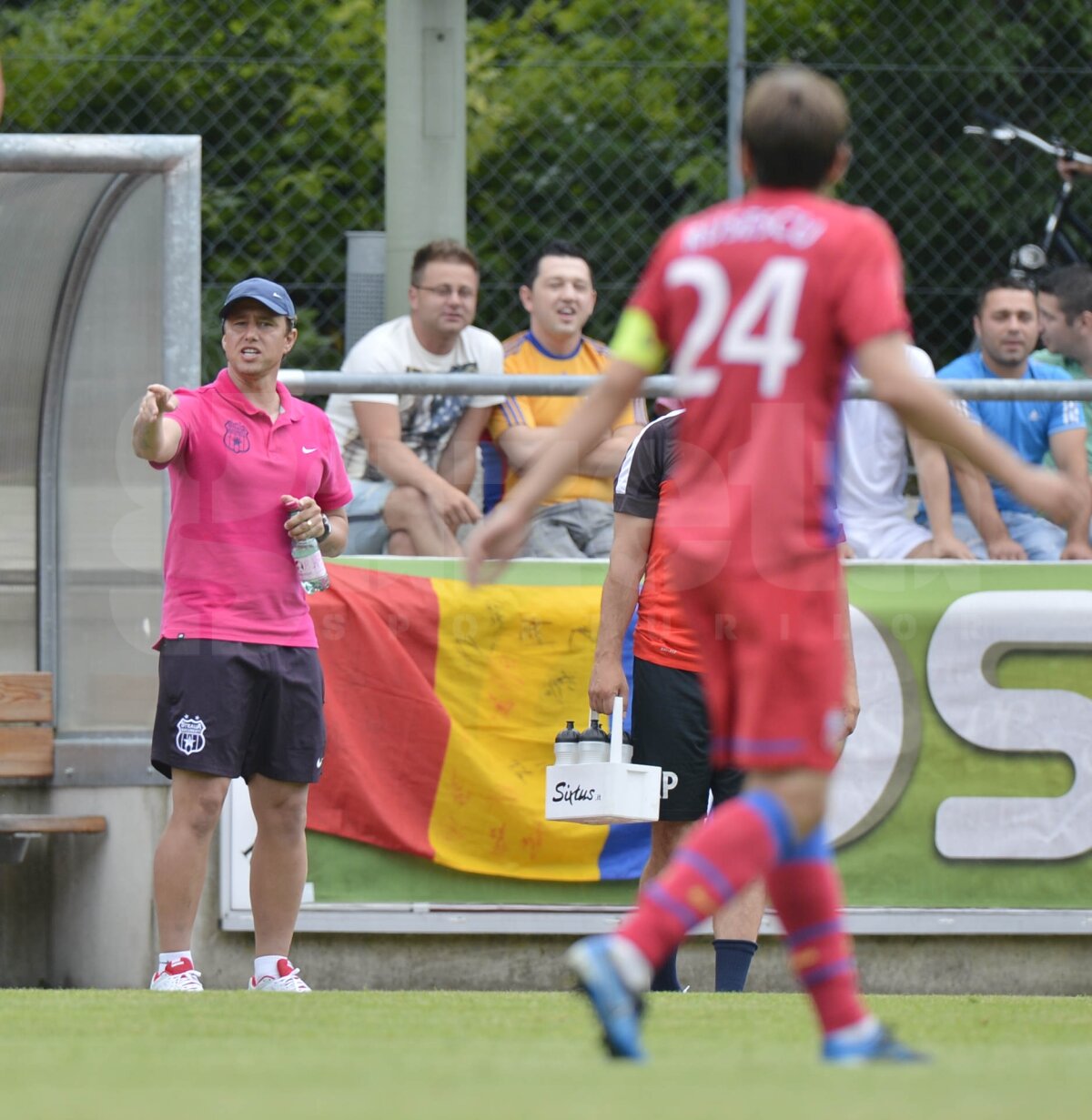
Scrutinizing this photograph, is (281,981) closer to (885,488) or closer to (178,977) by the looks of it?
(178,977)

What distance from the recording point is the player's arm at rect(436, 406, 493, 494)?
27.4 ft

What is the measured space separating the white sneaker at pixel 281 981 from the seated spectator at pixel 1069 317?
4.41 metres

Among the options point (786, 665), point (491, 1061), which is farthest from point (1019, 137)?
point (491, 1061)

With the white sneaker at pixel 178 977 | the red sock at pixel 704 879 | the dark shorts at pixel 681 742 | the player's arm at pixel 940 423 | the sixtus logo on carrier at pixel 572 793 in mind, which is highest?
the player's arm at pixel 940 423

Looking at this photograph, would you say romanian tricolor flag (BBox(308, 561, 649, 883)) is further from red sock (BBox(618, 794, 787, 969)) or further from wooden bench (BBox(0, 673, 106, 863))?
red sock (BBox(618, 794, 787, 969))

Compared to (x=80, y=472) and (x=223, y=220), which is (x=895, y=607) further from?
(x=223, y=220)

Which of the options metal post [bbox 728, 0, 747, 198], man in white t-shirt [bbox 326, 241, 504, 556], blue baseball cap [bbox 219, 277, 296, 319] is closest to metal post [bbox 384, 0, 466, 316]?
man in white t-shirt [bbox 326, 241, 504, 556]

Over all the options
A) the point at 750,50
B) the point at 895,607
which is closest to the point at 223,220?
the point at 750,50

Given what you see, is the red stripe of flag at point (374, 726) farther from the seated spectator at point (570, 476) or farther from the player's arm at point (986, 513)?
the player's arm at point (986, 513)

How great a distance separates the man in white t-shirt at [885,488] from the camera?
8.53 meters

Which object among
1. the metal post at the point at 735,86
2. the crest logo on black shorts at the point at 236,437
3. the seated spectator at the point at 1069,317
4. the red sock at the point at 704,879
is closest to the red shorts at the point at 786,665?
the red sock at the point at 704,879

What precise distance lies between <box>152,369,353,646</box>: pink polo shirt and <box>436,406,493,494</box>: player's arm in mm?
1399

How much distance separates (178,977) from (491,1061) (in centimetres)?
261

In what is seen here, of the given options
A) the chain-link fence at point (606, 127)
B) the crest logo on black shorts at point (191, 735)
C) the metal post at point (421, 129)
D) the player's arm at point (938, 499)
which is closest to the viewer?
the crest logo on black shorts at point (191, 735)
